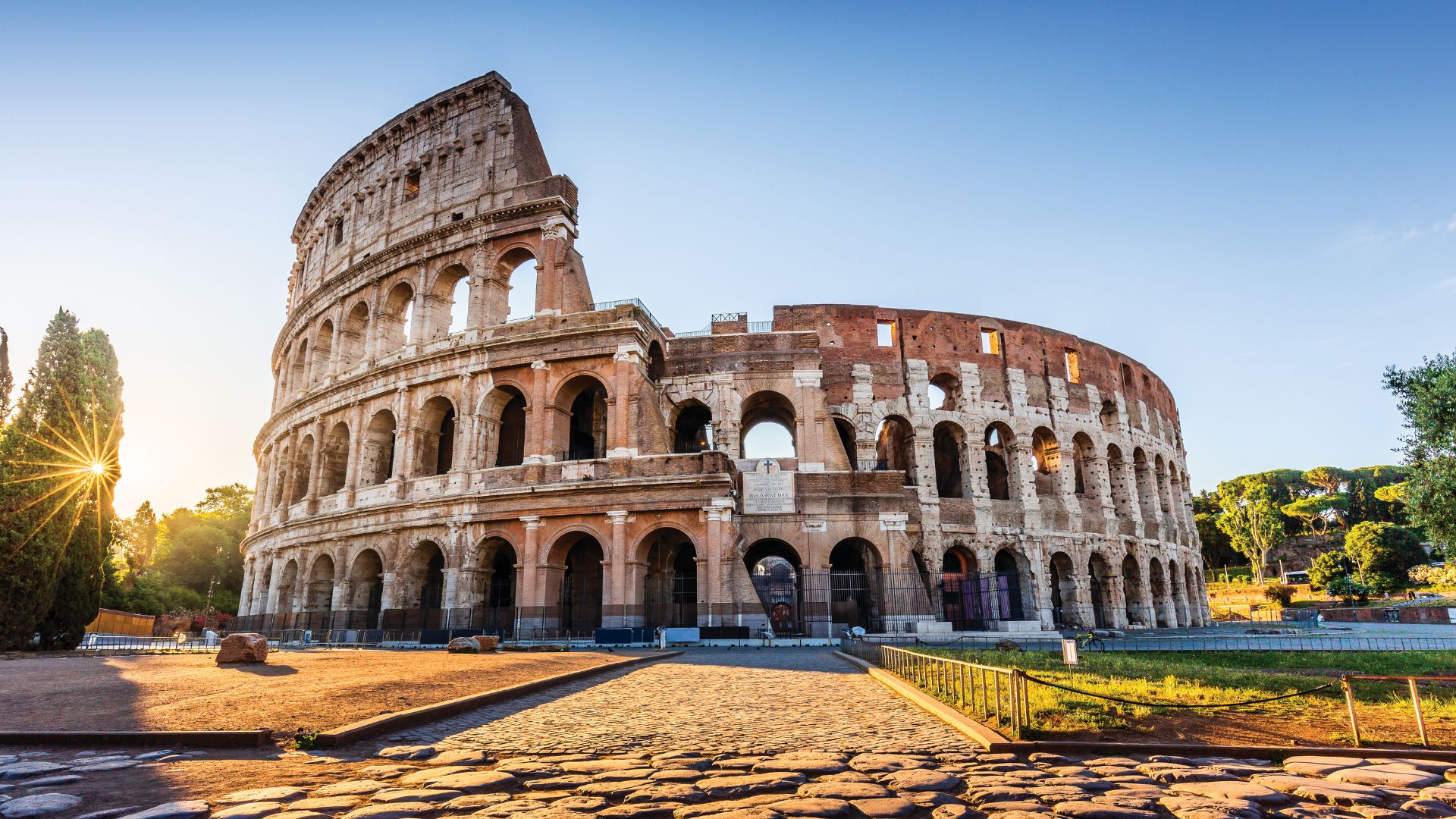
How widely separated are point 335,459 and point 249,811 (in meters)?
26.9

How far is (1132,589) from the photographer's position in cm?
3005

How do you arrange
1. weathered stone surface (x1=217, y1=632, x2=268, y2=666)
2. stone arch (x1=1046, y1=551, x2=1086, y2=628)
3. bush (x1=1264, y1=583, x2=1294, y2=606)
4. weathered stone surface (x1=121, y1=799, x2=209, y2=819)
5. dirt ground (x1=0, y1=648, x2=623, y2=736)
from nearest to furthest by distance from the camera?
weathered stone surface (x1=121, y1=799, x2=209, y2=819)
dirt ground (x1=0, y1=648, x2=623, y2=736)
weathered stone surface (x1=217, y1=632, x2=268, y2=666)
stone arch (x1=1046, y1=551, x2=1086, y2=628)
bush (x1=1264, y1=583, x2=1294, y2=606)

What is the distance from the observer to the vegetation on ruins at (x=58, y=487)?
673 inches

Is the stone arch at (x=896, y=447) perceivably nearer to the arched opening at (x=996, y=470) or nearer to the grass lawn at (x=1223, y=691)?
the arched opening at (x=996, y=470)

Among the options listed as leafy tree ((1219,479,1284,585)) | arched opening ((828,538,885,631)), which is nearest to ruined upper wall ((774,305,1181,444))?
arched opening ((828,538,885,631))

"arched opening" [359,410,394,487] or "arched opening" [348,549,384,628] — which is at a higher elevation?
"arched opening" [359,410,394,487]

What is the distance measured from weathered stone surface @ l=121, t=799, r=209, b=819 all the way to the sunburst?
1907 centimetres

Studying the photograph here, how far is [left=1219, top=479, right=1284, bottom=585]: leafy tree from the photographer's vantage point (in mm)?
54062

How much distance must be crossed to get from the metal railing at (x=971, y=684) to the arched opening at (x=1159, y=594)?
Result: 1002 inches

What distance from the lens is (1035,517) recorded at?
2772cm

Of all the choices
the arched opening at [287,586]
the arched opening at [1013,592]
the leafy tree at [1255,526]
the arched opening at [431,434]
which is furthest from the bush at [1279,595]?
the arched opening at [287,586]

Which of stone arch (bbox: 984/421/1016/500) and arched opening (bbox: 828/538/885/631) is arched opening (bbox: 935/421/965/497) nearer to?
stone arch (bbox: 984/421/1016/500)

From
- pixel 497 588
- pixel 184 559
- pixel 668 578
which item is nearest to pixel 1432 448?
pixel 668 578

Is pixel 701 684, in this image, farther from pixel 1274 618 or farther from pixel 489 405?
pixel 1274 618
